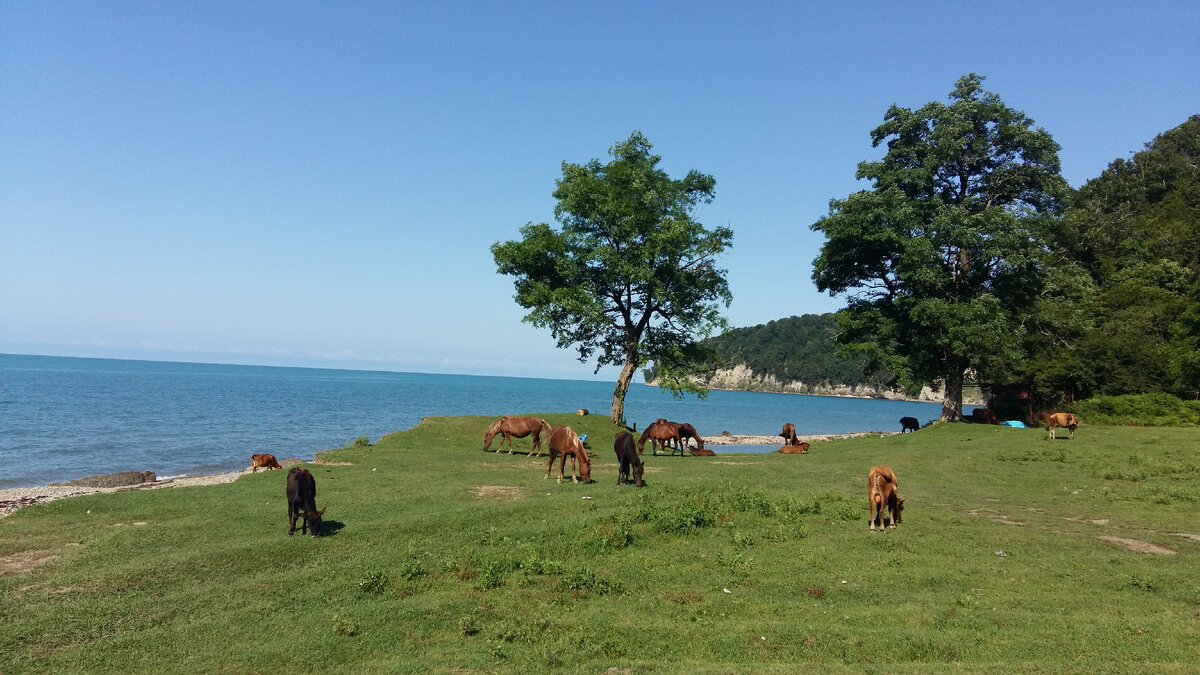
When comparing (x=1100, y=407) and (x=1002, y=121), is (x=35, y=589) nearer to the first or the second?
(x=1100, y=407)

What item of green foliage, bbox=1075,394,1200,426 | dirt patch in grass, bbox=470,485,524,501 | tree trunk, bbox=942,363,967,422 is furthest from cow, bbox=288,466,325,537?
green foliage, bbox=1075,394,1200,426

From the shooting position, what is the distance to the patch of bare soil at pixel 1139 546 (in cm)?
1220

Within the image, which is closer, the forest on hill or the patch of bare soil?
the patch of bare soil

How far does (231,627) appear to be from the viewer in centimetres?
857

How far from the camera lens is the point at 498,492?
1786 centimetres

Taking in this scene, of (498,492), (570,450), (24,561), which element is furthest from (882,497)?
(24,561)

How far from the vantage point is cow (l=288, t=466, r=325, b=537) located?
12836 millimetres

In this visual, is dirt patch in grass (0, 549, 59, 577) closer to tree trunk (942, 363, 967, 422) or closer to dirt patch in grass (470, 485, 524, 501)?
dirt patch in grass (470, 485, 524, 501)

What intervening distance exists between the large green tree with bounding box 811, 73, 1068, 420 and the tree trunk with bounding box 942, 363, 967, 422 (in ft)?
0.21

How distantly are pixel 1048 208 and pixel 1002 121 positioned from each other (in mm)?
6494

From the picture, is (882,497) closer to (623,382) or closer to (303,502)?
(303,502)

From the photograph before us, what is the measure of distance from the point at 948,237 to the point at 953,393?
9943 mm

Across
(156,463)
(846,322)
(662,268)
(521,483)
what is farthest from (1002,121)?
(156,463)

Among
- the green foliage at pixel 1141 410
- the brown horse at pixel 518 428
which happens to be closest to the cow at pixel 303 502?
the brown horse at pixel 518 428
